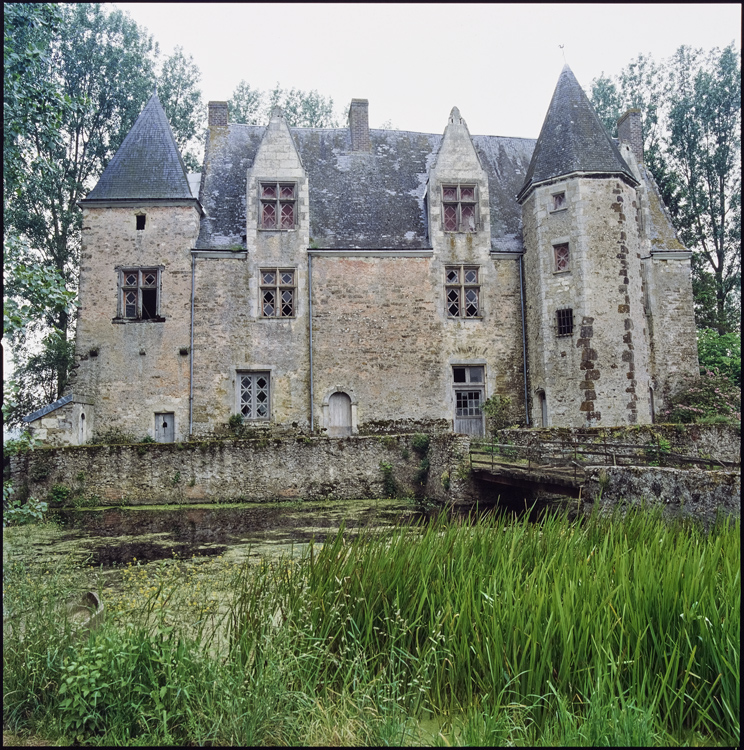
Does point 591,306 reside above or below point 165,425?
above

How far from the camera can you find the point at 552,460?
37.2 ft

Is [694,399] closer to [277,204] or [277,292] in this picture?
[277,292]

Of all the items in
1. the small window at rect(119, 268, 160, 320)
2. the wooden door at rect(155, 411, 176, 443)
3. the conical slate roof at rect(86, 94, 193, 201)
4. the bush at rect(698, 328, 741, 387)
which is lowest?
the wooden door at rect(155, 411, 176, 443)

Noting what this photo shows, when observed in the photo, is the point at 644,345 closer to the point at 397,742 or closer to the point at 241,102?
the point at 397,742

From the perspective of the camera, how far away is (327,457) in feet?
49.6

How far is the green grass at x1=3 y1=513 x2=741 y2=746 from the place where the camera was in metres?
3.26

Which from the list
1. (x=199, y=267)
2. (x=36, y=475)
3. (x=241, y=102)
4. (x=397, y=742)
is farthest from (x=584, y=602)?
(x=241, y=102)

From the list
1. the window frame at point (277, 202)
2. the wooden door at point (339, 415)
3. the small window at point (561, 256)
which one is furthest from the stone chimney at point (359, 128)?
the wooden door at point (339, 415)

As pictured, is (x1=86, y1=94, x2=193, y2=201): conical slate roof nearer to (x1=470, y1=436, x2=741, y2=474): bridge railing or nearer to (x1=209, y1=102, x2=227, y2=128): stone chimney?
(x1=209, y1=102, x2=227, y2=128): stone chimney

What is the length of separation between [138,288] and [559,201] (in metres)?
12.7

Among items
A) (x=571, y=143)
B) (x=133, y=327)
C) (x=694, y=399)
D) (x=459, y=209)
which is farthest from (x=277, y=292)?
(x=694, y=399)

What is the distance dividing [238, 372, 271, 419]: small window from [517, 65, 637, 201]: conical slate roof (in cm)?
991

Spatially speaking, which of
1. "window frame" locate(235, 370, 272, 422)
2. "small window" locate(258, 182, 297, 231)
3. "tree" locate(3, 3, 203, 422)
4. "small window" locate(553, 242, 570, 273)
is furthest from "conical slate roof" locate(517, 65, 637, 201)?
"tree" locate(3, 3, 203, 422)

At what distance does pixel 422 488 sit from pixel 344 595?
36.3 feet
